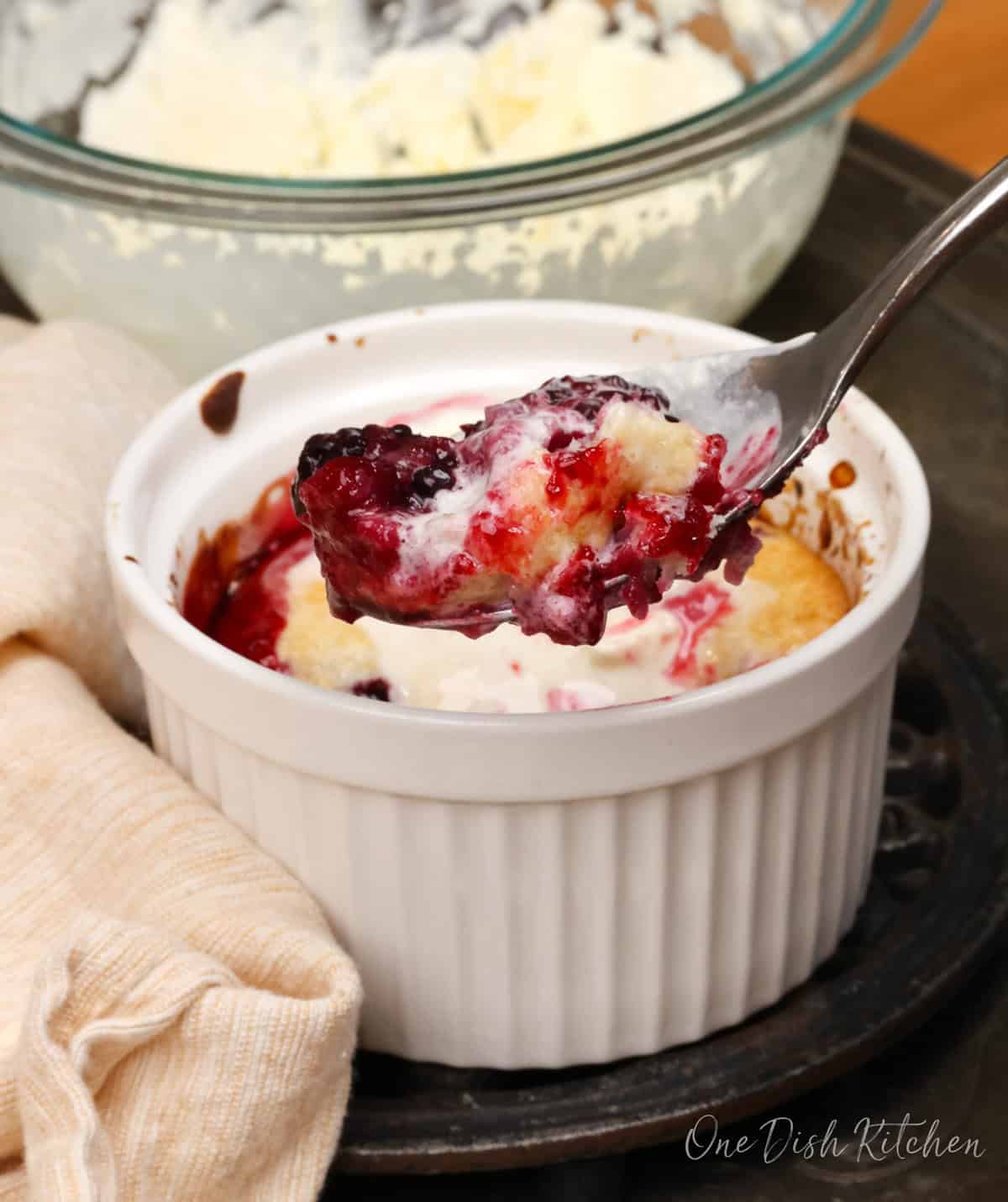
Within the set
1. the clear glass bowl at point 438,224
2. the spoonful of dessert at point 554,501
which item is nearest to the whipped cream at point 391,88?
the clear glass bowl at point 438,224

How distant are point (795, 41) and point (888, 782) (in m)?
0.69

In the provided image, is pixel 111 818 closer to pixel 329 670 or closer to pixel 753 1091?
pixel 329 670

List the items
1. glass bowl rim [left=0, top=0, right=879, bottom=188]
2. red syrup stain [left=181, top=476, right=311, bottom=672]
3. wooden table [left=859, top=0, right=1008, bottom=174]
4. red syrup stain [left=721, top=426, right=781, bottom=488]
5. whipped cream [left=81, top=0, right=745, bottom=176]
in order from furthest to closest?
wooden table [left=859, top=0, right=1008, bottom=174]
whipped cream [left=81, top=0, right=745, bottom=176]
glass bowl rim [left=0, top=0, right=879, bottom=188]
red syrup stain [left=181, top=476, right=311, bottom=672]
red syrup stain [left=721, top=426, right=781, bottom=488]

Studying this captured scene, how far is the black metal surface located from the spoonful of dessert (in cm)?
24

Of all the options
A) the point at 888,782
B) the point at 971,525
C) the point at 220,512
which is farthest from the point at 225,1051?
the point at 971,525

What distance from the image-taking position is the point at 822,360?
0.86 meters

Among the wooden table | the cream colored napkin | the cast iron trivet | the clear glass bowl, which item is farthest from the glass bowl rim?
the wooden table

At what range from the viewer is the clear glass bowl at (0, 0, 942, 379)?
112cm

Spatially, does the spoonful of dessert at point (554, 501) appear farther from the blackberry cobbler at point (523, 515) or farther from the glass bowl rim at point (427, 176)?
the glass bowl rim at point (427, 176)

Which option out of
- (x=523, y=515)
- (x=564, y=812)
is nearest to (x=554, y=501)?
(x=523, y=515)

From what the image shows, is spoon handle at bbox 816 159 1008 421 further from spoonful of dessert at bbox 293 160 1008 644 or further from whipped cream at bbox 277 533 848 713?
whipped cream at bbox 277 533 848 713

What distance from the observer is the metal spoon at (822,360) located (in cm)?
80

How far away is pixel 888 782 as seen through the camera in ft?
3.40

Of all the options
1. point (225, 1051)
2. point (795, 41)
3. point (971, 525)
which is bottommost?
point (971, 525)
